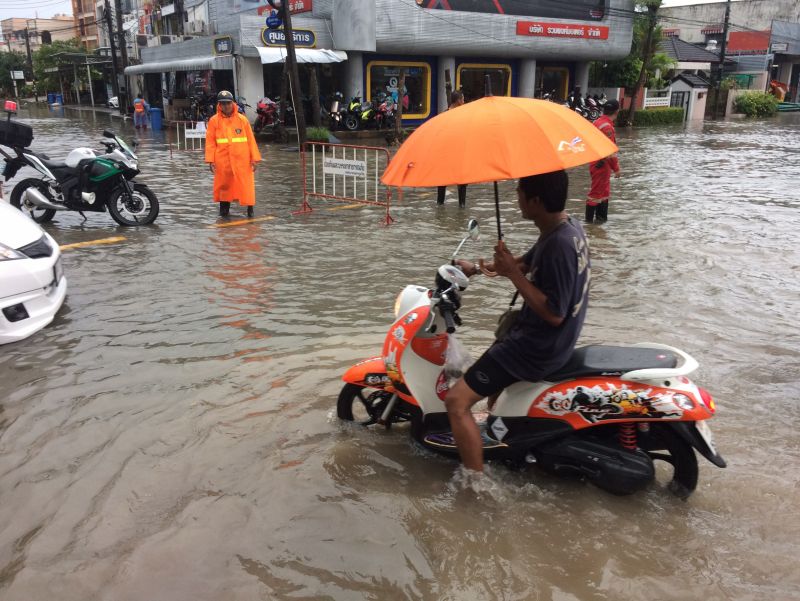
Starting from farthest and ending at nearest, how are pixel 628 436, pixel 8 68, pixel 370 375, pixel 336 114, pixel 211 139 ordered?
pixel 8 68, pixel 336 114, pixel 211 139, pixel 370 375, pixel 628 436

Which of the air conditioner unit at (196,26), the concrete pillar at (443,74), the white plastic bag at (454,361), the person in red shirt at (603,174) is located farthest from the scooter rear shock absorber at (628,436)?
the air conditioner unit at (196,26)

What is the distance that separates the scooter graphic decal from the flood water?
504 millimetres

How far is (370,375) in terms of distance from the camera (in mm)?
3521

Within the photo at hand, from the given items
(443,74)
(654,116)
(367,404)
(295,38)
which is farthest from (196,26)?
(367,404)

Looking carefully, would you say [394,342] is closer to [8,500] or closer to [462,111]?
[462,111]

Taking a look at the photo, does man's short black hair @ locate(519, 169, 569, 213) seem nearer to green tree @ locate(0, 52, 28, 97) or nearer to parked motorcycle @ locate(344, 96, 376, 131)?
parked motorcycle @ locate(344, 96, 376, 131)

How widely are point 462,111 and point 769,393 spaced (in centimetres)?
302

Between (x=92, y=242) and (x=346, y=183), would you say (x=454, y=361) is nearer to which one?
(x=92, y=242)

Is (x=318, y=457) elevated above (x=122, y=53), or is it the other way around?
(x=122, y=53)

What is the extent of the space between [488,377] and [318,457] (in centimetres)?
115

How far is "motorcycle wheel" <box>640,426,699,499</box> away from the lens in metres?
3.06

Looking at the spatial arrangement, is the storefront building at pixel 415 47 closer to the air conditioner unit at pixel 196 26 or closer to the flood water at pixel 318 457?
the air conditioner unit at pixel 196 26

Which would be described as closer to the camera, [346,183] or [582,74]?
[346,183]

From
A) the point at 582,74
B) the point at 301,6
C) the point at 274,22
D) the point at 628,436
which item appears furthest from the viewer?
the point at 582,74
